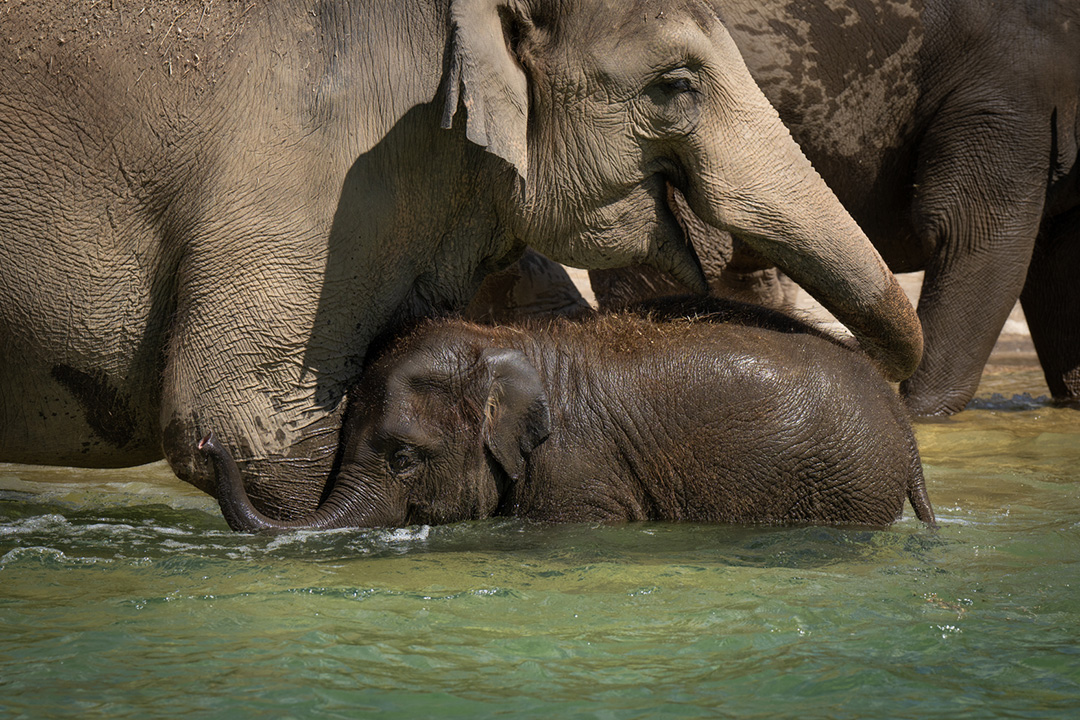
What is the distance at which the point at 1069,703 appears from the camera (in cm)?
343

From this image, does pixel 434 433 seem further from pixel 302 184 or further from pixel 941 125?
pixel 941 125

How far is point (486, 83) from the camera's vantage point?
490cm

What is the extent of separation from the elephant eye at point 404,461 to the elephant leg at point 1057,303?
5.85 meters

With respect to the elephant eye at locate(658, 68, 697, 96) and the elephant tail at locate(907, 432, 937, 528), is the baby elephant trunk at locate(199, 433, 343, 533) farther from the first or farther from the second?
the elephant tail at locate(907, 432, 937, 528)

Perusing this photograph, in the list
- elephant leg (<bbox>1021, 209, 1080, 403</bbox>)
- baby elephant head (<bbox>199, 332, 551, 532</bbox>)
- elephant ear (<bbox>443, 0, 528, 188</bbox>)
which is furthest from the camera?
elephant leg (<bbox>1021, 209, 1080, 403</bbox>)

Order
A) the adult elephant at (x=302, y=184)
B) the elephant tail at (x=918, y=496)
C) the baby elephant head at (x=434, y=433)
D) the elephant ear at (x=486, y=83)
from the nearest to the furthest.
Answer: the elephant ear at (x=486, y=83) → the adult elephant at (x=302, y=184) → the baby elephant head at (x=434, y=433) → the elephant tail at (x=918, y=496)

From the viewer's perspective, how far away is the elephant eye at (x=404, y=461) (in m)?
5.32

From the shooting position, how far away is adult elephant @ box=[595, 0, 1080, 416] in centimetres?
782

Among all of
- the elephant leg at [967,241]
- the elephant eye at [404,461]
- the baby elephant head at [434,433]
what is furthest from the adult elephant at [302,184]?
the elephant leg at [967,241]

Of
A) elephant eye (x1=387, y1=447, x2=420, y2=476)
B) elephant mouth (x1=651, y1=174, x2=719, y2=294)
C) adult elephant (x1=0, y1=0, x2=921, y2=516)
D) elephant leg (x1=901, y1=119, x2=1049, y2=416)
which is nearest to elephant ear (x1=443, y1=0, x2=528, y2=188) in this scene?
adult elephant (x1=0, y1=0, x2=921, y2=516)

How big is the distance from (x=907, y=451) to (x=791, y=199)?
3.71 ft

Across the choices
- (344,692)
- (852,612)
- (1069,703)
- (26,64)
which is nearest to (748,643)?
(852,612)

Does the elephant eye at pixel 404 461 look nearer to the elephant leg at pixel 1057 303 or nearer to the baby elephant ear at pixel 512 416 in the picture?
the baby elephant ear at pixel 512 416

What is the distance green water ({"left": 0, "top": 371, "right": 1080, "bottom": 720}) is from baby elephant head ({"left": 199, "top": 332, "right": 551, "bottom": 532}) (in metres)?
0.12
